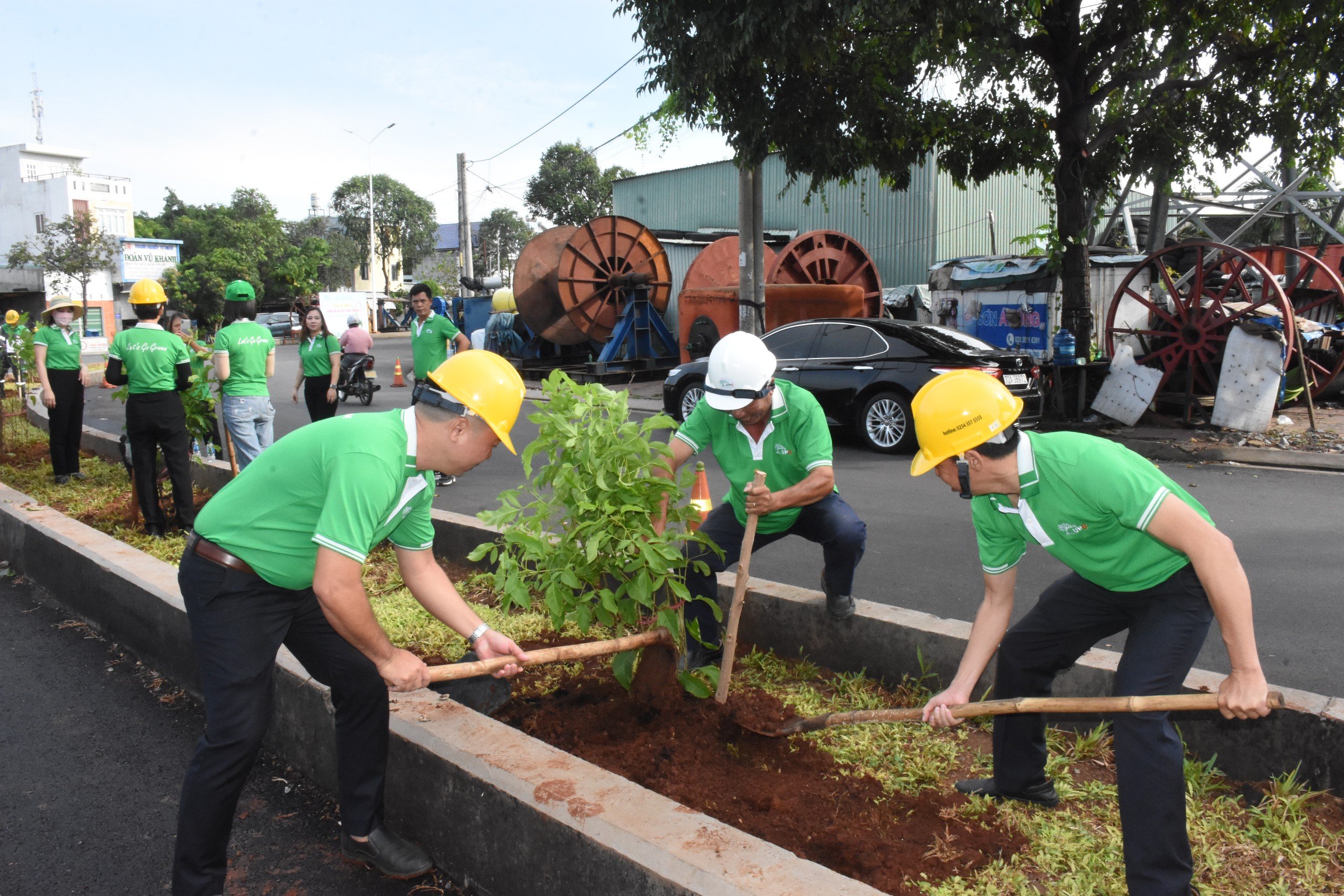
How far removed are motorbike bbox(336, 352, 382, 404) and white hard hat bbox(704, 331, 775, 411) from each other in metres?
14.7

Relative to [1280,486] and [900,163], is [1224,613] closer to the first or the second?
[1280,486]

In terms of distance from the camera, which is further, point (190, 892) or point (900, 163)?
point (900, 163)

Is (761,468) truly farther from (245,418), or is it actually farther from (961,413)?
(245,418)

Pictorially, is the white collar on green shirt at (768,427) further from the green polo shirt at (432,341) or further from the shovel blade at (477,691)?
the green polo shirt at (432,341)

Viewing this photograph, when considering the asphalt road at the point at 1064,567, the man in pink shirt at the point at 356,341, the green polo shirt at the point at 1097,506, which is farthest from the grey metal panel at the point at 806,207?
the green polo shirt at the point at 1097,506

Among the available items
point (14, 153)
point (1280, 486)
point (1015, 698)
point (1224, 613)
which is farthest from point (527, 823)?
point (14, 153)

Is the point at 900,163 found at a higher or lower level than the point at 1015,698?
higher

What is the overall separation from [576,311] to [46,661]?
15404mm

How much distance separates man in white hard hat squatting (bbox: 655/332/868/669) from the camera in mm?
3828

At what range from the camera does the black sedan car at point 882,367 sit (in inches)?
406

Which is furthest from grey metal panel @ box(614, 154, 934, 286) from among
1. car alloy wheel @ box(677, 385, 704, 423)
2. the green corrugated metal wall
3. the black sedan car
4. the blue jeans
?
the blue jeans

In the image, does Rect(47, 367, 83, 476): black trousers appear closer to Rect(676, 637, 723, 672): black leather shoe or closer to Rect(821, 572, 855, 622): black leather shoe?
Rect(676, 637, 723, 672): black leather shoe

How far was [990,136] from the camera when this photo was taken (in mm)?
12328

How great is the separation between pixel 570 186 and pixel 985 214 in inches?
1208
